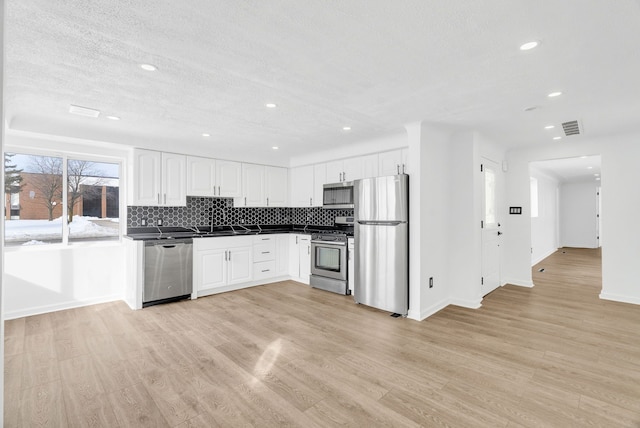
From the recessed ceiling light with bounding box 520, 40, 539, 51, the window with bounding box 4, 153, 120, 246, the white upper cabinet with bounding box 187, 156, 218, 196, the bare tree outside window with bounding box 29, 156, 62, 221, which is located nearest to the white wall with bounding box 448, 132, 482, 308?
the recessed ceiling light with bounding box 520, 40, 539, 51

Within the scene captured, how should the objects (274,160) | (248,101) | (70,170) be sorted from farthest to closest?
(274,160)
(70,170)
(248,101)

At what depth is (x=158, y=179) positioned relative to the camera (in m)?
4.40

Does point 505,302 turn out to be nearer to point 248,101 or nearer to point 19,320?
point 248,101

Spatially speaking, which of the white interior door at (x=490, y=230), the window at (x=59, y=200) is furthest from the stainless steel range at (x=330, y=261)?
the window at (x=59, y=200)

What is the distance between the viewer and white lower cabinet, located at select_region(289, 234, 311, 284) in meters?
5.23

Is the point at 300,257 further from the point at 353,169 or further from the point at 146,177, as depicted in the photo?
the point at 146,177

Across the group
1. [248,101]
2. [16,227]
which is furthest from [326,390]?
[16,227]

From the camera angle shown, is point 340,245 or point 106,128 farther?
point 340,245

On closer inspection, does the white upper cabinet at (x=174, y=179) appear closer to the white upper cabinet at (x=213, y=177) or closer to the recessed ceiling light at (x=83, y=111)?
the white upper cabinet at (x=213, y=177)

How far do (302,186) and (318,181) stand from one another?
0.45m

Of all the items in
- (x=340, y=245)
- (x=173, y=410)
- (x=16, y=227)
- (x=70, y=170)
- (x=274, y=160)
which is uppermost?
(x=274, y=160)

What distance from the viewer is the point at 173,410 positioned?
76.3 inches

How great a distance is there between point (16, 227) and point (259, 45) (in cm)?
398

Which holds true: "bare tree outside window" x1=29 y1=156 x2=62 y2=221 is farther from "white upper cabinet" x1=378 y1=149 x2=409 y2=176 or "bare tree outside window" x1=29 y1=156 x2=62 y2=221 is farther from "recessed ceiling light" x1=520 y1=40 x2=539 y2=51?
"recessed ceiling light" x1=520 y1=40 x2=539 y2=51
